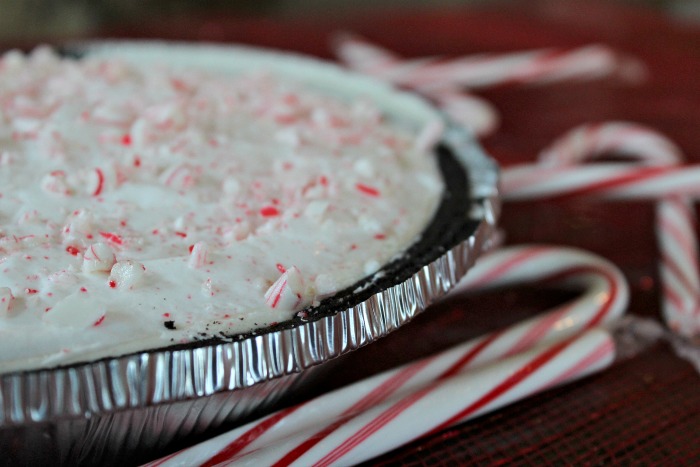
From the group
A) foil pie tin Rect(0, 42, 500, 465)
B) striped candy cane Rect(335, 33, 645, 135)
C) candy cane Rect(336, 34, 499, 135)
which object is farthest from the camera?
striped candy cane Rect(335, 33, 645, 135)

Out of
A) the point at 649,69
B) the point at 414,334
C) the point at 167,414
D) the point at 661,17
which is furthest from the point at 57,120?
the point at 661,17

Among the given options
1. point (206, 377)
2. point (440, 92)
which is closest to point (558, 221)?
point (440, 92)

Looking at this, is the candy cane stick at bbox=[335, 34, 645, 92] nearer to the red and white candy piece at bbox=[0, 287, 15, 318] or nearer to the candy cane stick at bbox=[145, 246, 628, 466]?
the candy cane stick at bbox=[145, 246, 628, 466]

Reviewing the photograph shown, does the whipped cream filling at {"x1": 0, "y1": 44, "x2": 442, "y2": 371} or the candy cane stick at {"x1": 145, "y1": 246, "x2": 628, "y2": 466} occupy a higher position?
the whipped cream filling at {"x1": 0, "y1": 44, "x2": 442, "y2": 371}

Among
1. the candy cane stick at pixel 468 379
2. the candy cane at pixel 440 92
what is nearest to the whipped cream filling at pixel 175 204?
the candy cane stick at pixel 468 379

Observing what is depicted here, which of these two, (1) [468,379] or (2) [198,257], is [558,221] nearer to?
(1) [468,379]

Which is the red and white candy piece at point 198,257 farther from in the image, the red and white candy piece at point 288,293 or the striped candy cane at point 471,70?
the striped candy cane at point 471,70

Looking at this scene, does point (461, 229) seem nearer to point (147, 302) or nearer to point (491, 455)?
point (491, 455)

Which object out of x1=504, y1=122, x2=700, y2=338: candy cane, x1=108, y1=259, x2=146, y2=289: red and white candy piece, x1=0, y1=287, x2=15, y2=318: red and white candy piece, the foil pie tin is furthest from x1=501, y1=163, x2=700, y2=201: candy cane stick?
x1=0, y1=287, x2=15, y2=318: red and white candy piece
